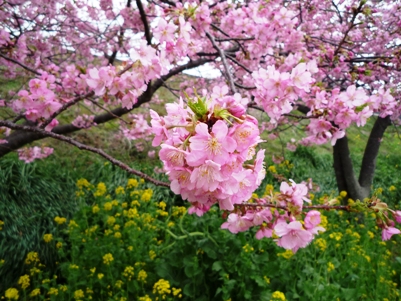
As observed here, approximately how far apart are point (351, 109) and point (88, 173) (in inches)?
146

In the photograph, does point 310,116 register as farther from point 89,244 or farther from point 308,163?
point 308,163

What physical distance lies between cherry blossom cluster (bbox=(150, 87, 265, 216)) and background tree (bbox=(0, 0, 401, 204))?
26 centimetres

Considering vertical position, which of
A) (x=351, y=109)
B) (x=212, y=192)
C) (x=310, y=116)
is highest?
(x=351, y=109)

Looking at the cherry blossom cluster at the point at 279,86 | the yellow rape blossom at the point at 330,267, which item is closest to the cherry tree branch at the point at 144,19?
the cherry blossom cluster at the point at 279,86

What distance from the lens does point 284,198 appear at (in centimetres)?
126

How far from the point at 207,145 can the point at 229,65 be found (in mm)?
2321

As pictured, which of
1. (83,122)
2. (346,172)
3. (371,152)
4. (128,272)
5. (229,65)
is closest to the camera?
(128,272)

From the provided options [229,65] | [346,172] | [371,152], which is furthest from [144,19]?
[371,152]

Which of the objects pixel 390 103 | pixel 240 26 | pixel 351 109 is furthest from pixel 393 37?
pixel 351 109

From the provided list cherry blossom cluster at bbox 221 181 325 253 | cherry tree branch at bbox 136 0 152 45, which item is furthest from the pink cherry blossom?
cherry tree branch at bbox 136 0 152 45

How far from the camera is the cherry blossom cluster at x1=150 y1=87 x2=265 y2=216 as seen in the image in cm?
70

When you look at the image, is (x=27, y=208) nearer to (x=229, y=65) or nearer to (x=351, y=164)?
(x=229, y=65)

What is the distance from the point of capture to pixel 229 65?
9.41 feet

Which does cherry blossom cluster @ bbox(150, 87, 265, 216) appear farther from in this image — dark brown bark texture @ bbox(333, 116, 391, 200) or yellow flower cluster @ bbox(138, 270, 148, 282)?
dark brown bark texture @ bbox(333, 116, 391, 200)
